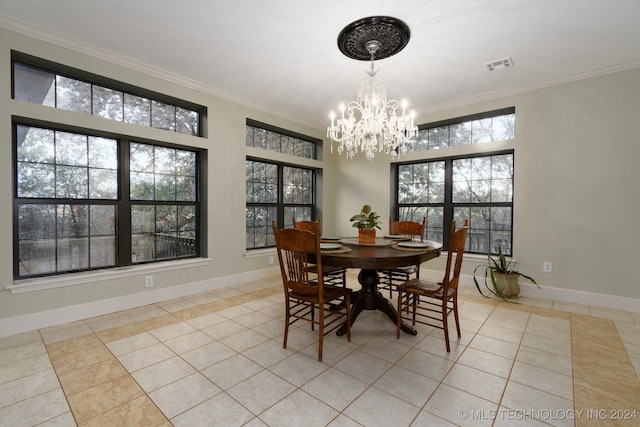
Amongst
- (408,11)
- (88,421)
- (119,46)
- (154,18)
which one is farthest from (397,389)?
(119,46)

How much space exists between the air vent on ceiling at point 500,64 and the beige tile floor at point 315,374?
2.70 meters

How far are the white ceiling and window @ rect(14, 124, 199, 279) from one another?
0.95m

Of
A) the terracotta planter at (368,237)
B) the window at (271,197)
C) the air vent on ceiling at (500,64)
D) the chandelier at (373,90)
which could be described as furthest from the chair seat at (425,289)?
the window at (271,197)

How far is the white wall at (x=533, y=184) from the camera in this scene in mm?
2543

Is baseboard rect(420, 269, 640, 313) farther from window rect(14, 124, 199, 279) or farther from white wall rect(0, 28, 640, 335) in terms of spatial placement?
window rect(14, 124, 199, 279)

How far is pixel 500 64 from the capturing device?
119 inches

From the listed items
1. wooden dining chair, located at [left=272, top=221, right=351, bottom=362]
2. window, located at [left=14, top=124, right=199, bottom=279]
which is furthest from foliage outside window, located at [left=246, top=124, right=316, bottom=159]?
wooden dining chair, located at [left=272, top=221, right=351, bottom=362]

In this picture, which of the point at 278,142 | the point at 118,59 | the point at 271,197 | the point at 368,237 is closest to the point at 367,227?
the point at 368,237

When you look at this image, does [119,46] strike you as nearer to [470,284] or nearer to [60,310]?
[60,310]

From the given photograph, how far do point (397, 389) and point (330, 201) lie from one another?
4.01 meters

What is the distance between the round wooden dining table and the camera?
2.05 m

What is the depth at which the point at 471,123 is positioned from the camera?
4.12 meters

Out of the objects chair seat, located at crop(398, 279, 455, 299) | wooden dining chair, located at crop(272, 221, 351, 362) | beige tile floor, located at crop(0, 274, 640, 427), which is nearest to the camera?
beige tile floor, located at crop(0, 274, 640, 427)

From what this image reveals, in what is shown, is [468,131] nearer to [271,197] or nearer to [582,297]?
[582,297]
